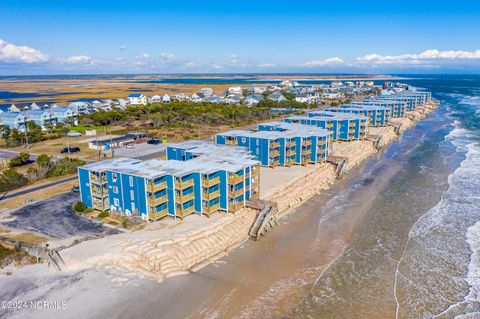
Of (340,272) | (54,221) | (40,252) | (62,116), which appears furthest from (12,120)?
(340,272)

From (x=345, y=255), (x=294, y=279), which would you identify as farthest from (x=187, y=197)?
(x=345, y=255)

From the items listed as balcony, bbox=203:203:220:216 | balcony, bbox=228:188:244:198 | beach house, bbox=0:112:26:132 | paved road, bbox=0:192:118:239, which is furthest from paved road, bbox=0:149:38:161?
balcony, bbox=228:188:244:198

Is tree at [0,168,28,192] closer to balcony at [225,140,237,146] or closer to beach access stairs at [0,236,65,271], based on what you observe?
beach access stairs at [0,236,65,271]

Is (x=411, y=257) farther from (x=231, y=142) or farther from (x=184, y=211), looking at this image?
(x=231, y=142)

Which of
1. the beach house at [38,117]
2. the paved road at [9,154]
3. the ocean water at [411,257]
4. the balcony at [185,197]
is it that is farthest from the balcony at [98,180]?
the beach house at [38,117]

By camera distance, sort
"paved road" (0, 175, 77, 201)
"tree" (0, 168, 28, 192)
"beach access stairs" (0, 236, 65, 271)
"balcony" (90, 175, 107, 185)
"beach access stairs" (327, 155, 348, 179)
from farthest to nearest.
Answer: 1. "beach access stairs" (327, 155, 348, 179)
2. "tree" (0, 168, 28, 192)
3. "paved road" (0, 175, 77, 201)
4. "balcony" (90, 175, 107, 185)
5. "beach access stairs" (0, 236, 65, 271)

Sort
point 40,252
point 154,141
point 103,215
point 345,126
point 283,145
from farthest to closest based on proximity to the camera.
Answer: point 345,126 → point 154,141 → point 283,145 → point 103,215 → point 40,252

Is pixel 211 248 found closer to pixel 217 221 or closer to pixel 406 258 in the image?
pixel 217 221
